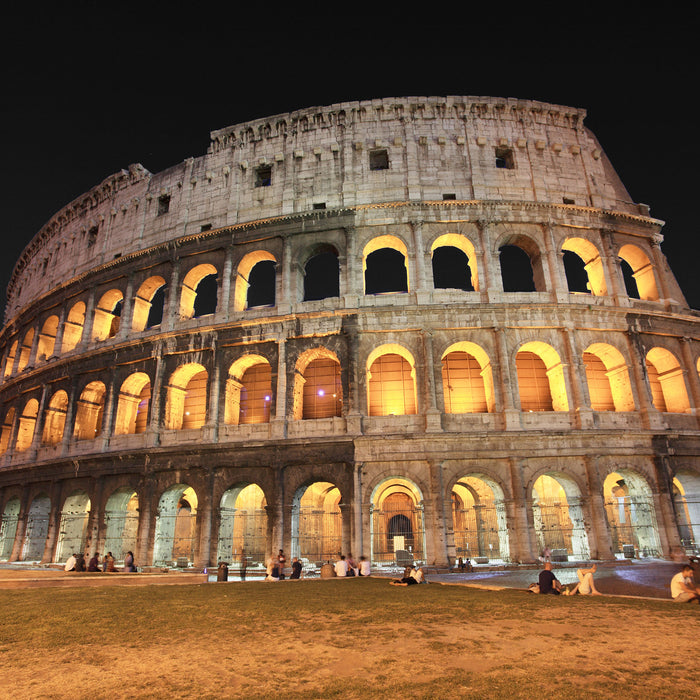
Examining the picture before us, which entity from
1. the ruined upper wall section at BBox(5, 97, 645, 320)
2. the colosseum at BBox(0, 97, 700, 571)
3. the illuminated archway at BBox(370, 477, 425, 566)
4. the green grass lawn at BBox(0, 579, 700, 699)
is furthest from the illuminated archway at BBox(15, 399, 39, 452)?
the green grass lawn at BBox(0, 579, 700, 699)

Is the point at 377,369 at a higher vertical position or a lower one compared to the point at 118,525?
higher

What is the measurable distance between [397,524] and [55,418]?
17295mm

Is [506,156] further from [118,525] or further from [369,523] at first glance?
[118,525]

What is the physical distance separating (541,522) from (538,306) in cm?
879

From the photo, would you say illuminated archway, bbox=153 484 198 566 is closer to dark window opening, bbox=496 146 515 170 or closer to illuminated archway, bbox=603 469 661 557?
illuminated archway, bbox=603 469 661 557

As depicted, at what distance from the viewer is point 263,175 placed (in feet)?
74.3

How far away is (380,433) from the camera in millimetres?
17219

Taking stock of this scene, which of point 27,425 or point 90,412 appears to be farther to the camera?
point 27,425

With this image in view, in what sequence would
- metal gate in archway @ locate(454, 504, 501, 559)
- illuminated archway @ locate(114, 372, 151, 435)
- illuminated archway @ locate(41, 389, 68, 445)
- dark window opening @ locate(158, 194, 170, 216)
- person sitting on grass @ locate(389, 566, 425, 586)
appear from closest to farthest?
1. person sitting on grass @ locate(389, 566, 425, 586)
2. metal gate in archway @ locate(454, 504, 501, 559)
3. illuminated archway @ locate(114, 372, 151, 435)
4. illuminated archway @ locate(41, 389, 68, 445)
5. dark window opening @ locate(158, 194, 170, 216)

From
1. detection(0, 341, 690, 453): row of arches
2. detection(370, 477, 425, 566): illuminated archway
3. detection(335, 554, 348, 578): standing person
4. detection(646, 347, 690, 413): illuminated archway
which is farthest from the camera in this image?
detection(646, 347, 690, 413): illuminated archway

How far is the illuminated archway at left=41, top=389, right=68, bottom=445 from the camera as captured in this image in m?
23.3

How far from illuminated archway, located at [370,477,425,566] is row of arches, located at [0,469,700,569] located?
0.06m

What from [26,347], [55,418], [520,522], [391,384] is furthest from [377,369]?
[26,347]

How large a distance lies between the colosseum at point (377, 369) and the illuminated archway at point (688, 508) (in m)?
0.09
